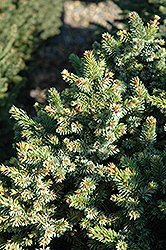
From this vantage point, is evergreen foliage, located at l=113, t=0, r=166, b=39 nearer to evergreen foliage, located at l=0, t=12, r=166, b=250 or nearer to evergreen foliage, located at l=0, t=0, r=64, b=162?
evergreen foliage, located at l=0, t=12, r=166, b=250

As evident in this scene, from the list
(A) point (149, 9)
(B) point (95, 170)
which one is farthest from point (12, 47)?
(B) point (95, 170)

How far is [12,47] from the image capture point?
3.93m

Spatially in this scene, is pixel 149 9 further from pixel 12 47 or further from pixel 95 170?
pixel 95 170

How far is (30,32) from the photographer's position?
166 inches

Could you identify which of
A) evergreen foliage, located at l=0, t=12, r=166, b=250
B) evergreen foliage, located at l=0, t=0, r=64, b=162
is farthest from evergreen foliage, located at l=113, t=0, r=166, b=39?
evergreen foliage, located at l=0, t=0, r=64, b=162

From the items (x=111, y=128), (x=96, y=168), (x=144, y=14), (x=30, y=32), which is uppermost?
(x=144, y=14)

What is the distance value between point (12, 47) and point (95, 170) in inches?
114

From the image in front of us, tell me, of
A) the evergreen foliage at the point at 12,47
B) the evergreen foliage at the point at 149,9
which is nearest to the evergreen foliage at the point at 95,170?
the evergreen foliage at the point at 149,9

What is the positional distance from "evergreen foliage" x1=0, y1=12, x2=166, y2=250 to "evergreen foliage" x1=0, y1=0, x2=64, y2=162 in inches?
70.6

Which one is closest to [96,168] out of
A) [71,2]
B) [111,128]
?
[111,128]

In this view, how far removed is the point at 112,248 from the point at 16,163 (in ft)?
2.78

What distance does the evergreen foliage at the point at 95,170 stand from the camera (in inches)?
61.8

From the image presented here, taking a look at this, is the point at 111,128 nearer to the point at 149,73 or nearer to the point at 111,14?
the point at 149,73

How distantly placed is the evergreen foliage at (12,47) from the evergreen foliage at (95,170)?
1793mm
